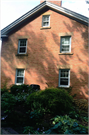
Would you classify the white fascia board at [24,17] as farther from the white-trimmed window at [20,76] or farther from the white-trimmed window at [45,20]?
the white-trimmed window at [20,76]

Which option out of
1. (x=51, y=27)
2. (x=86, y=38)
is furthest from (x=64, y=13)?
(x=86, y=38)

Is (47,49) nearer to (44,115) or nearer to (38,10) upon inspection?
(38,10)

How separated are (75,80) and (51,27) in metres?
6.14

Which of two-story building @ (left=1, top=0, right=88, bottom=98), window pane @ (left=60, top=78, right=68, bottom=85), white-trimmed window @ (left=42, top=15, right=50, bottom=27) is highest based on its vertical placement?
white-trimmed window @ (left=42, top=15, right=50, bottom=27)

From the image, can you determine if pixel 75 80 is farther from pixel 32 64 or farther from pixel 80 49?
pixel 32 64

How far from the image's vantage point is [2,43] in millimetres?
15203

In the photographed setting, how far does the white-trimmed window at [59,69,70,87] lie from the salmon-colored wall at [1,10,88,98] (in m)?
0.38

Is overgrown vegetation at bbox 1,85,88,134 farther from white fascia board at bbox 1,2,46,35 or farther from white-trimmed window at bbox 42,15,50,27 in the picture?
white fascia board at bbox 1,2,46,35

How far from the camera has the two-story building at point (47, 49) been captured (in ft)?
41.7

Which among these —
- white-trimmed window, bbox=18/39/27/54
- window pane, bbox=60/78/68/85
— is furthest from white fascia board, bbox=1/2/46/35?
window pane, bbox=60/78/68/85

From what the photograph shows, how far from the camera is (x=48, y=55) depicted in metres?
13.5

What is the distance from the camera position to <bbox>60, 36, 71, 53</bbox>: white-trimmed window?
44.1 ft

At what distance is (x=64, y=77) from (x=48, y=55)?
280 centimetres

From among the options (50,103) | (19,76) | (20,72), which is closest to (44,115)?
(50,103)
